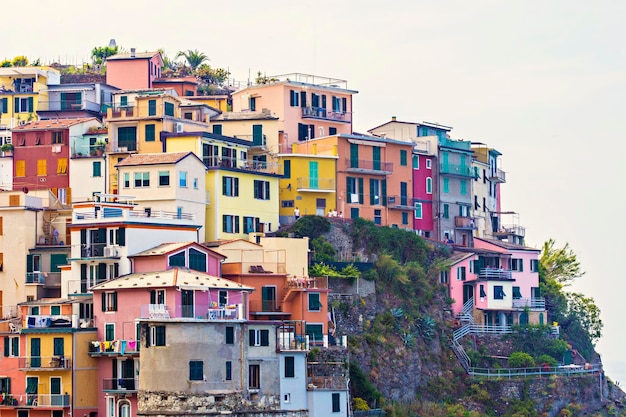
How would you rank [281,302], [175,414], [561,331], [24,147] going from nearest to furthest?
1. [175,414]
2. [281,302]
3. [24,147]
4. [561,331]

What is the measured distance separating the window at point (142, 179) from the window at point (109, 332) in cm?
1380

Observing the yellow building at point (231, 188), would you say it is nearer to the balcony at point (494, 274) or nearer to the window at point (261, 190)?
the window at point (261, 190)

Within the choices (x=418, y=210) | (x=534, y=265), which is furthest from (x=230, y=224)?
(x=534, y=265)

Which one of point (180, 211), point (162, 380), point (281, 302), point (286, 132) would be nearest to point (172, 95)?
point (286, 132)

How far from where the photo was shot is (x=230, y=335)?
279 feet

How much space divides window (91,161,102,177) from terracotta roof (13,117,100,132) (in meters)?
3.85

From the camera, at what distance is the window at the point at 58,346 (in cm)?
8612

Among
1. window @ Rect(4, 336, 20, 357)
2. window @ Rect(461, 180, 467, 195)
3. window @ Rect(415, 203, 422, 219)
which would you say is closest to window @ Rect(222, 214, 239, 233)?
window @ Rect(4, 336, 20, 357)

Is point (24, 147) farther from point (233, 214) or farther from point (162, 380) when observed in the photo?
point (162, 380)

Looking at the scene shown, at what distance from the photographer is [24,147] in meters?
109

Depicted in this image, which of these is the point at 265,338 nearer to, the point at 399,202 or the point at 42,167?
the point at 42,167

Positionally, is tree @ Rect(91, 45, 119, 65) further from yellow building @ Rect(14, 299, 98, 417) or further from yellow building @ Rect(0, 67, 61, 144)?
yellow building @ Rect(14, 299, 98, 417)

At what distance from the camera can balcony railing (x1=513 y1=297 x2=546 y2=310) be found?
113812 mm

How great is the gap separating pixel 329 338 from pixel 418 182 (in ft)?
88.2
